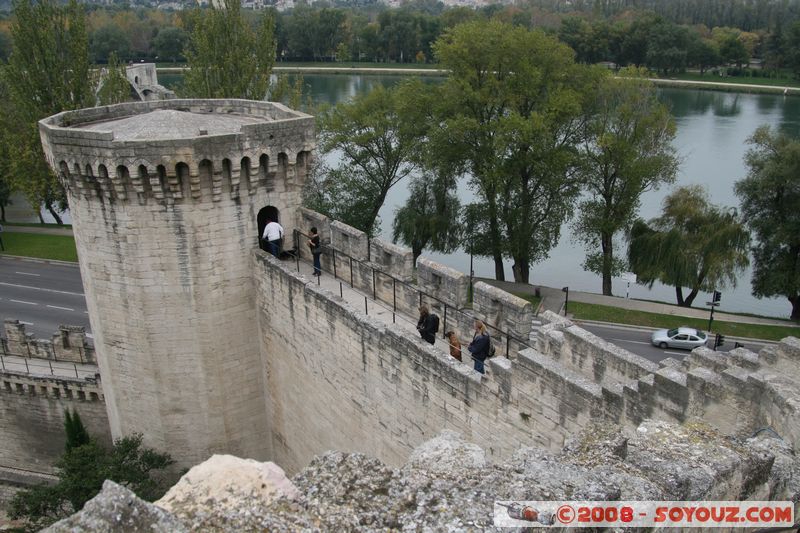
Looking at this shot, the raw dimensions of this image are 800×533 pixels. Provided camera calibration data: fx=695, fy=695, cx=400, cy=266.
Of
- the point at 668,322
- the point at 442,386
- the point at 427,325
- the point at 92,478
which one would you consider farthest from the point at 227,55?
the point at 442,386

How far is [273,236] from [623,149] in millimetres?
20378

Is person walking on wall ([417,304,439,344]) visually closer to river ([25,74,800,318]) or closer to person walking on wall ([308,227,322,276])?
person walking on wall ([308,227,322,276])

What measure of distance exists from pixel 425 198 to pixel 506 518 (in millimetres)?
33877

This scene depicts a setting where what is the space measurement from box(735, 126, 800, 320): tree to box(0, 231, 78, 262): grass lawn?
33749 mm

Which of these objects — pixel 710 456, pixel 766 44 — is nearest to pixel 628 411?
pixel 710 456

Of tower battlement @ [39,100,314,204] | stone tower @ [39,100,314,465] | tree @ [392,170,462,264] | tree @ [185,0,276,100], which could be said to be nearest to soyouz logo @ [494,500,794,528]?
tower battlement @ [39,100,314,204]

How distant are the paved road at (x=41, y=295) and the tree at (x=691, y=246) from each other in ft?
84.2

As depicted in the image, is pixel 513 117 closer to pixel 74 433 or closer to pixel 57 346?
pixel 57 346

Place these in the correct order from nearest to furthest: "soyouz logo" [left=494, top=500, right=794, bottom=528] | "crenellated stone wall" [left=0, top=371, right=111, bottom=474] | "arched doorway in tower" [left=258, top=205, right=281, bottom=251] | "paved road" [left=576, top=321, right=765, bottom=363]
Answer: "soyouz logo" [left=494, top=500, right=794, bottom=528] < "arched doorway in tower" [left=258, top=205, right=281, bottom=251] < "crenellated stone wall" [left=0, top=371, right=111, bottom=474] < "paved road" [left=576, top=321, right=765, bottom=363]

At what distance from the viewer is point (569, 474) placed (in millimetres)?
5867

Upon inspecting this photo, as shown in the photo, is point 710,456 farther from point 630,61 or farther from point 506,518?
point 630,61

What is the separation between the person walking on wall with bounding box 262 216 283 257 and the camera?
49.3ft

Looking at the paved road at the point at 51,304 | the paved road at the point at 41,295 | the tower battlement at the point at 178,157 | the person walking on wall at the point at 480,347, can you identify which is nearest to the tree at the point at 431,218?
the paved road at the point at 51,304

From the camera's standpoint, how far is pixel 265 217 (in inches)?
614
